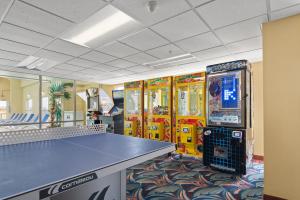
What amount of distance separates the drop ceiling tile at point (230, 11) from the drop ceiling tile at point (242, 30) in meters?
0.15

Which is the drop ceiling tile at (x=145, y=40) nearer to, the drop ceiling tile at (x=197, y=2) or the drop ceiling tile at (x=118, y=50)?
the drop ceiling tile at (x=118, y=50)

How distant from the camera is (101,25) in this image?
2.71 m

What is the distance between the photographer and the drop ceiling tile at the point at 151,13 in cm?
208

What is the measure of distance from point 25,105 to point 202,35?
443 inches

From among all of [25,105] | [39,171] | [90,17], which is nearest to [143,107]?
[90,17]

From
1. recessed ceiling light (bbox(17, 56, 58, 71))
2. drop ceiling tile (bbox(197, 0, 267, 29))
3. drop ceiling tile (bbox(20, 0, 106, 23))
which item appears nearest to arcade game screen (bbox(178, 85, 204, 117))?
drop ceiling tile (bbox(197, 0, 267, 29))

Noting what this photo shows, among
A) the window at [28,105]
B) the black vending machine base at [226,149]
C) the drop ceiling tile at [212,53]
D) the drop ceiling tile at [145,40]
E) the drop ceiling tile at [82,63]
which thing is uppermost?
the drop ceiling tile at [145,40]

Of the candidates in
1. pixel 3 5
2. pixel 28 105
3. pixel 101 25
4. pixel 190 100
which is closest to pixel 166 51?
pixel 190 100

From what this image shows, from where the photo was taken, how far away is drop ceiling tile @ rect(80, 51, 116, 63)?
154 inches

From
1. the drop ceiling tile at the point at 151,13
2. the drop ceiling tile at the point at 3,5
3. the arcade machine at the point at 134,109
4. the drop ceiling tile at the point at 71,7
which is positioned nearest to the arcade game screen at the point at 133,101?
the arcade machine at the point at 134,109

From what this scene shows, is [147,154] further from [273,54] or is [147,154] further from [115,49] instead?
[115,49]

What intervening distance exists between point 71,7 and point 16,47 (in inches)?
84.2

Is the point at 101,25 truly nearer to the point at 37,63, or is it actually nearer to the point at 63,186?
the point at 63,186

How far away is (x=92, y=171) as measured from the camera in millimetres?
1070
